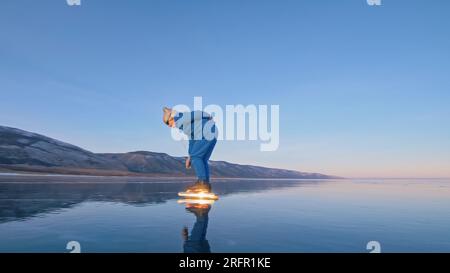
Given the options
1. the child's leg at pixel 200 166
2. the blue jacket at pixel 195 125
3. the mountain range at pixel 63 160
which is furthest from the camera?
the mountain range at pixel 63 160

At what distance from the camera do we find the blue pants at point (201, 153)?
8211mm

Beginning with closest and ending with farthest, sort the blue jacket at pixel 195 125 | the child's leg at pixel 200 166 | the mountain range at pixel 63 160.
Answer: the blue jacket at pixel 195 125
the child's leg at pixel 200 166
the mountain range at pixel 63 160

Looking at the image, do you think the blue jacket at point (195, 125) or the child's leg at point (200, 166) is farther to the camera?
the child's leg at point (200, 166)

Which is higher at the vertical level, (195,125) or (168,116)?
(168,116)

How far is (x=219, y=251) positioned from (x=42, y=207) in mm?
5845

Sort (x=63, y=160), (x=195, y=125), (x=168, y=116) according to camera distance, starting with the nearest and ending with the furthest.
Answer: (x=168, y=116), (x=195, y=125), (x=63, y=160)

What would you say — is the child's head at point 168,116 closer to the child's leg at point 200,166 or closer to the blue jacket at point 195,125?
the blue jacket at point 195,125

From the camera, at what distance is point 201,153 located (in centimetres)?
820

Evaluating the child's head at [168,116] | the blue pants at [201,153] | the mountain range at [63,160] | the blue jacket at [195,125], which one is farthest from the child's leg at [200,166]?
the mountain range at [63,160]

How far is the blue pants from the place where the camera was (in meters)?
8.21

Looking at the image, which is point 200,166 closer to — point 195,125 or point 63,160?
point 195,125

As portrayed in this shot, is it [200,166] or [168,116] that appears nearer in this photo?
[168,116]

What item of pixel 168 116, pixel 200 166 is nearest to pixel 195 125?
pixel 168 116
